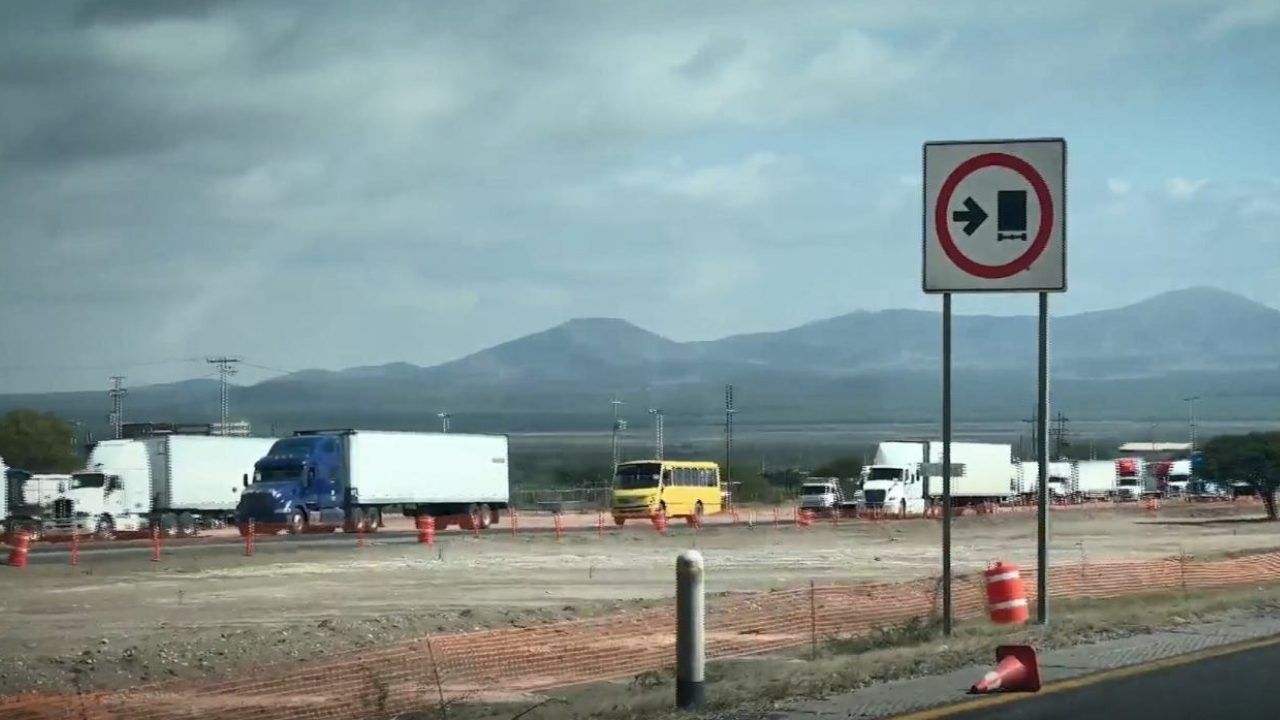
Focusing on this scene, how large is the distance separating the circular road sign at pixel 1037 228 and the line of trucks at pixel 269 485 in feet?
153

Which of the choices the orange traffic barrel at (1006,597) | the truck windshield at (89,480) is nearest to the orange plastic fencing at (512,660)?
the orange traffic barrel at (1006,597)

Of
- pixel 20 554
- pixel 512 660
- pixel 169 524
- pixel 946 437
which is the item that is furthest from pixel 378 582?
pixel 169 524

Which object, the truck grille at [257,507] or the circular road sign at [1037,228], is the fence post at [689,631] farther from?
the truck grille at [257,507]

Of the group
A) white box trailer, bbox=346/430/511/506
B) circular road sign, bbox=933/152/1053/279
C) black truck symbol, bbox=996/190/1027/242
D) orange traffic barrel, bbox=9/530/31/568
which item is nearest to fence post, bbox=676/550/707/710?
circular road sign, bbox=933/152/1053/279

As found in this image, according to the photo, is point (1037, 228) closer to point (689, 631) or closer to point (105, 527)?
point (689, 631)

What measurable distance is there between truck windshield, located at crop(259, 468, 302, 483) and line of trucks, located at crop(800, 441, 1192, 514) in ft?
74.1

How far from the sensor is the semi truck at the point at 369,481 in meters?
60.0

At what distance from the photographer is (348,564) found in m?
41.0

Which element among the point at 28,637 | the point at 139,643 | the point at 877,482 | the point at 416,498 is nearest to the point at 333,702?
the point at 139,643

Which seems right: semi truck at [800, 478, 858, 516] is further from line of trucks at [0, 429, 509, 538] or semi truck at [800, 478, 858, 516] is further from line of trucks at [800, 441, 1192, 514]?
line of trucks at [0, 429, 509, 538]

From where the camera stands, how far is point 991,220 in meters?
15.0

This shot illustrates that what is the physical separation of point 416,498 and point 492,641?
1858 inches

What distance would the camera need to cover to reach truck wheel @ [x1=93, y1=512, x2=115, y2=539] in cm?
6191

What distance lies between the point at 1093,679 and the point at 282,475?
50.8 meters
